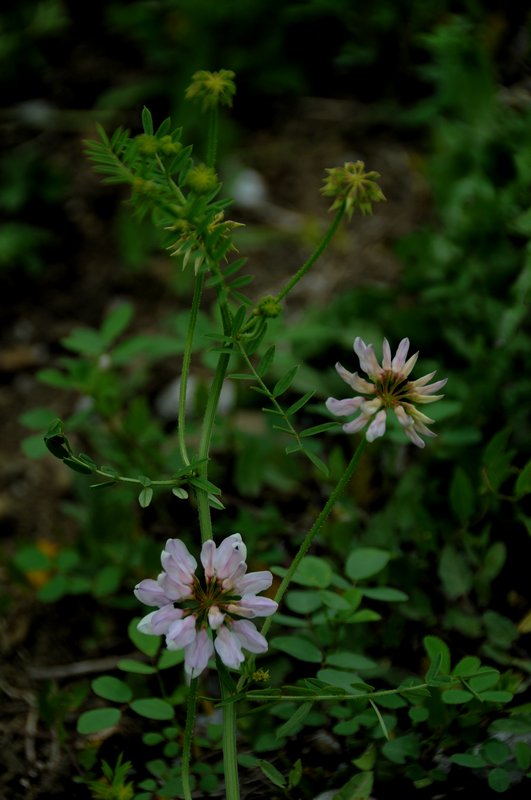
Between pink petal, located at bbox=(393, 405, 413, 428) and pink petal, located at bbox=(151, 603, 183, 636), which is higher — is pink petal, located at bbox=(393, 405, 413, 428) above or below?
above

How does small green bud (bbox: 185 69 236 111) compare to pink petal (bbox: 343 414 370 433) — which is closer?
pink petal (bbox: 343 414 370 433)

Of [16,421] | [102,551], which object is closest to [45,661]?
[102,551]

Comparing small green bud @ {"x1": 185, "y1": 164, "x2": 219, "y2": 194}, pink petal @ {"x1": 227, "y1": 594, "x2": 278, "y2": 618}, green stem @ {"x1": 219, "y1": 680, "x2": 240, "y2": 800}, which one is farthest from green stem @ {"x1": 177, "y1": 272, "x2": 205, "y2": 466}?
green stem @ {"x1": 219, "y1": 680, "x2": 240, "y2": 800}

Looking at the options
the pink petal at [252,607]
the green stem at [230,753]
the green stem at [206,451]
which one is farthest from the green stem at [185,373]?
the green stem at [230,753]

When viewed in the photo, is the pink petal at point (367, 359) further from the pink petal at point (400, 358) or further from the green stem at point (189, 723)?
the green stem at point (189, 723)

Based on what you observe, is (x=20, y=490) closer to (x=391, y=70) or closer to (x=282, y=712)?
(x=282, y=712)

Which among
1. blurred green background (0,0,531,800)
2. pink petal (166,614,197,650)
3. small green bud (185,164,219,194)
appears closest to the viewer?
pink petal (166,614,197,650)

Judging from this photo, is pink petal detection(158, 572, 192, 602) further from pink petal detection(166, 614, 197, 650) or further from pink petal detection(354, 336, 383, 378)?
pink petal detection(354, 336, 383, 378)
